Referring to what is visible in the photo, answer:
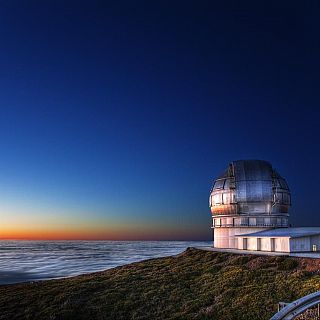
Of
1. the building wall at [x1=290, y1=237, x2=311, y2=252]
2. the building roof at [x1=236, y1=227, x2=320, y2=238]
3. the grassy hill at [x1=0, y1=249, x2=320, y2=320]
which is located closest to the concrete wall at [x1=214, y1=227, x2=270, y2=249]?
the building roof at [x1=236, y1=227, x2=320, y2=238]

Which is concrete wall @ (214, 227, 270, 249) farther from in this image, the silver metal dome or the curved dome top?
the curved dome top

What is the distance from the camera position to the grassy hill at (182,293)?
69.3 ft

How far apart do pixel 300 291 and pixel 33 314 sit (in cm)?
1718

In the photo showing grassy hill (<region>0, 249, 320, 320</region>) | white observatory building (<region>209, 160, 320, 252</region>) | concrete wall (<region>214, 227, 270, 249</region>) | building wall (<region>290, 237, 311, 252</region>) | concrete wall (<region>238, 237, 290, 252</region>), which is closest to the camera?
grassy hill (<region>0, 249, 320, 320</region>)

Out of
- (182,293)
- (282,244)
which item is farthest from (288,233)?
(182,293)

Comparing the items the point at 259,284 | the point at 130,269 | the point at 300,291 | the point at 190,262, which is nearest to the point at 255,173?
the point at 190,262

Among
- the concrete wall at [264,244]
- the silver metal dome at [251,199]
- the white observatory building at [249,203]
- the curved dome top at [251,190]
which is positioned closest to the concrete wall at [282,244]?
the concrete wall at [264,244]

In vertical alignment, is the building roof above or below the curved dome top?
below

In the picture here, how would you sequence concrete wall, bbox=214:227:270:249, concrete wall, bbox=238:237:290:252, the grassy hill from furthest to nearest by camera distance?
1. concrete wall, bbox=214:227:270:249
2. concrete wall, bbox=238:237:290:252
3. the grassy hill

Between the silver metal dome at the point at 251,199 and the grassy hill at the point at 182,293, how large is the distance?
9.21 meters

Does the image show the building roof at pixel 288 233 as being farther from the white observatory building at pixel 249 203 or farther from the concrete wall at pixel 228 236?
the concrete wall at pixel 228 236

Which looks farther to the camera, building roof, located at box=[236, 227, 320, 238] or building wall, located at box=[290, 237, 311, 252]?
building roof, located at box=[236, 227, 320, 238]

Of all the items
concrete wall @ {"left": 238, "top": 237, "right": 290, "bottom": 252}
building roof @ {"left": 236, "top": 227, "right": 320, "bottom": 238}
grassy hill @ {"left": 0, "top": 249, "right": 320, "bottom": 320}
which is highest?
building roof @ {"left": 236, "top": 227, "right": 320, "bottom": 238}

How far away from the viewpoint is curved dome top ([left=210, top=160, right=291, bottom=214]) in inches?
1699
